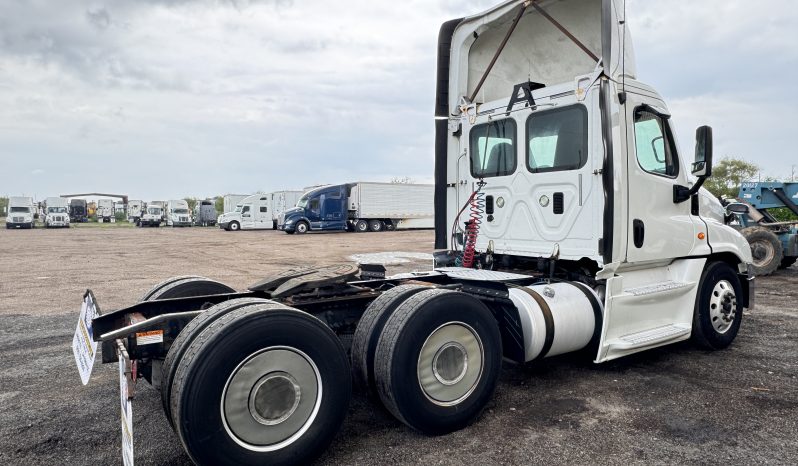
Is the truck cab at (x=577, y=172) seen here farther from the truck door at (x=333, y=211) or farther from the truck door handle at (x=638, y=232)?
the truck door at (x=333, y=211)

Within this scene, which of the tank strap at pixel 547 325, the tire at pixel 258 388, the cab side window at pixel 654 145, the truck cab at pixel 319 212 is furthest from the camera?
the truck cab at pixel 319 212

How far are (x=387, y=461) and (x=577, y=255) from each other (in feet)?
9.33

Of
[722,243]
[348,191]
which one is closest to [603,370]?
[722,243]

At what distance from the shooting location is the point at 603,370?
203 inches

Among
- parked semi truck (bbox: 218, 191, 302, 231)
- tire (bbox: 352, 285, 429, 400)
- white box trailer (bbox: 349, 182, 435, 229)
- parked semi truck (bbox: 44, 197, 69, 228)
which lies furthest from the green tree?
parked semi truck (bbox: 44, 197, 69, 228)

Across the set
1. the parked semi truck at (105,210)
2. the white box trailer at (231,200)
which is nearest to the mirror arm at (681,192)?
the white box trailer at (231,200)

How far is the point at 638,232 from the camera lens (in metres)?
5.00

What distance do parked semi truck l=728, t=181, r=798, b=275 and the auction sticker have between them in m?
11.8

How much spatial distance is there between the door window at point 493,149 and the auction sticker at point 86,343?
4074 millimetres

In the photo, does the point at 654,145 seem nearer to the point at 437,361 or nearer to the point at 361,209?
the point at 437,361

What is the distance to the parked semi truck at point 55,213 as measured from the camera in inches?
1734

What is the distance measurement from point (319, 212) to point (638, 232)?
2970cm

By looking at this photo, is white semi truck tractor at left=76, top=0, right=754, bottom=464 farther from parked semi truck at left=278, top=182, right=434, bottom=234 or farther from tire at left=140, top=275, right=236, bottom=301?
parked semi truck at left=278, top=182, right=434, bottom=234

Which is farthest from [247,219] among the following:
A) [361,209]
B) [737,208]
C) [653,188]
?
[653,188]
